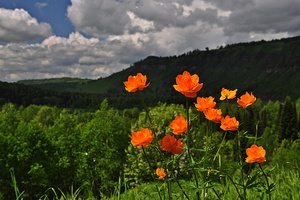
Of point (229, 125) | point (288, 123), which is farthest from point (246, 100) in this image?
point (288, 123)

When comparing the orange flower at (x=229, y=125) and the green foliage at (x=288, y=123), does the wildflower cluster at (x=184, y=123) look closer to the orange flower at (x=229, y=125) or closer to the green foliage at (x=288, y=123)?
the orange flower at (x=229, y=125)

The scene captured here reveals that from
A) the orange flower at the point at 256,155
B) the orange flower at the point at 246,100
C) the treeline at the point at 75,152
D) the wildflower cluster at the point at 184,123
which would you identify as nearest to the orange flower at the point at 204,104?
the wildflower cluster at the point at 184,123

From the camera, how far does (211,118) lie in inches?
125

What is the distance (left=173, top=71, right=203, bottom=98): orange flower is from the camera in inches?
105

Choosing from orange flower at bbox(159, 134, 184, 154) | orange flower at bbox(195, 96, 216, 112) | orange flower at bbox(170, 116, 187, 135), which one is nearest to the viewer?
orange flower at bbox(159, 134, 184, 154)

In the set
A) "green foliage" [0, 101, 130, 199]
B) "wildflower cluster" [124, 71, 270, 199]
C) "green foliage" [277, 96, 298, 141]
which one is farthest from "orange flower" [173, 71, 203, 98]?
"green foliage" [277, 96, 298, 141]

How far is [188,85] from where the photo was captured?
271cm

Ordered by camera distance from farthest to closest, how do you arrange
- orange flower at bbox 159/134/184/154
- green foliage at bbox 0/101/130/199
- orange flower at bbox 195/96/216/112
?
green foliage at bbox 0/101/130/199, orange flower at bbox 195/96/216/112, orange flower at bbox 159/134/184/154

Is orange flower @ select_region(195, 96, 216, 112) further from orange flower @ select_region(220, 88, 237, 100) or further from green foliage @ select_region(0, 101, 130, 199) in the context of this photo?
green foliage @ select_region(0, 101, 130, 199)

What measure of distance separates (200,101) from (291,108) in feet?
280

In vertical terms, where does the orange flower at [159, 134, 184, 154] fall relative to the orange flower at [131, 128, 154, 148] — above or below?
below

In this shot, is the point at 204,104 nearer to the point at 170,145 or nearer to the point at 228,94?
the point at 228,94

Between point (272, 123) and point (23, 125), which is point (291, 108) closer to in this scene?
point (272, 123)

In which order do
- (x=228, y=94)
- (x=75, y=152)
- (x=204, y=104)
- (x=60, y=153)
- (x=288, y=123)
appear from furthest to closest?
(x=288, y=123) < (x=60, y=153) < (x=75, y=152) < (x=228, y=94) < (x=204, y=104)
